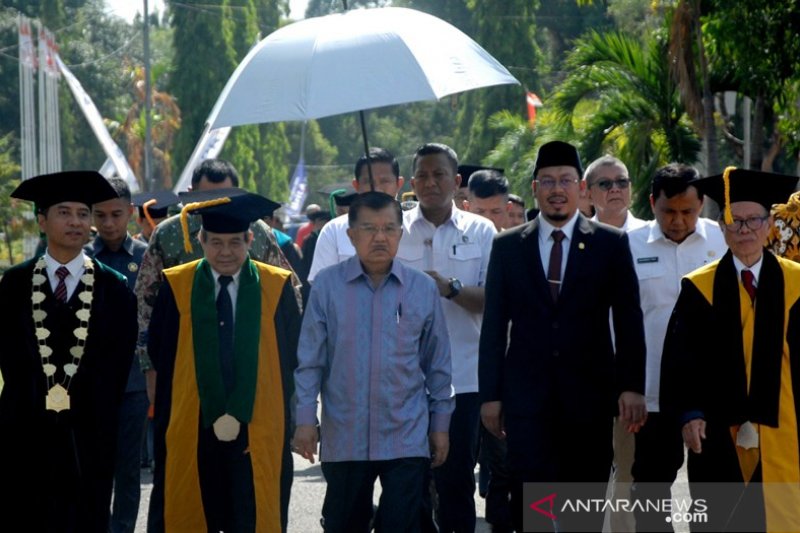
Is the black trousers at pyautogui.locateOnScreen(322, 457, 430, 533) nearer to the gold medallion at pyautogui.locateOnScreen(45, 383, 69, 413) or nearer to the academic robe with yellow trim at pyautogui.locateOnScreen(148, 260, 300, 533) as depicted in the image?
the academic robe with yellow trim at pyautogui.locateOnScreen(148, 260, 300, 533)

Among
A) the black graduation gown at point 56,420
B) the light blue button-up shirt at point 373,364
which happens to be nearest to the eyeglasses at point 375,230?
the light blue button-up shirt at point 373,364

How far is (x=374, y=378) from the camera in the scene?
7.20 metres

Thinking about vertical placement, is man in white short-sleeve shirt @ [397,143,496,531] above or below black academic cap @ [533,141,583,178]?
below

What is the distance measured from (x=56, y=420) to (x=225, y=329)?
3.27 feet

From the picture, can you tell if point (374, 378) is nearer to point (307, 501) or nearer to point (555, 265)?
point (555, 265)

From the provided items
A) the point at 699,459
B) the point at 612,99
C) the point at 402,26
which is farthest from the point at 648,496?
the point at 612,99

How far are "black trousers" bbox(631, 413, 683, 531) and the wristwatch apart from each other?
4.16 ft

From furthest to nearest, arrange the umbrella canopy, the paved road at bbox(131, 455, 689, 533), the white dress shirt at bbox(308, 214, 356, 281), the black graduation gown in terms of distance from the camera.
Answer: the paved road at bbox(131, 455, 689, 533) < the white dress shirt at bbox(308, 214, 356, 281) < the umbrella canopy < the black graduation gown

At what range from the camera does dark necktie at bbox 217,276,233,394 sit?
770cm

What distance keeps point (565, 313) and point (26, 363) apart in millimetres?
2685

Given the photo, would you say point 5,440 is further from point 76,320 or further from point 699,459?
point 699,459

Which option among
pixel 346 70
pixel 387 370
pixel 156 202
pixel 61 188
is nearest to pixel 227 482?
pixel 387 370

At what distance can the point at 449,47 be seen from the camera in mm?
8117

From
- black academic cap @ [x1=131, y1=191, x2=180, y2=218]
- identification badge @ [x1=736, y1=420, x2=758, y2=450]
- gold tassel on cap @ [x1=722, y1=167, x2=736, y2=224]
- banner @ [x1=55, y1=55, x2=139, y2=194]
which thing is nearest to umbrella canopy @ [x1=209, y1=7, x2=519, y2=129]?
gold tassel on cap @ [x1=722, y1=167, x2=736, y2=224]
